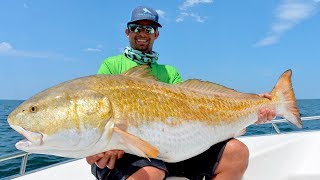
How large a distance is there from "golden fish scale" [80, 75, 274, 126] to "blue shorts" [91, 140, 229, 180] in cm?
36

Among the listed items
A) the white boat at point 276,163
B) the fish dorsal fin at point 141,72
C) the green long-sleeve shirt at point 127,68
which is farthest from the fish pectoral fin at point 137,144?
the white boat at point 276,163

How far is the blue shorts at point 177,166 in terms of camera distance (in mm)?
3133

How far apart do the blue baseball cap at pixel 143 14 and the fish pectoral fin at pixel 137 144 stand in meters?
1.70

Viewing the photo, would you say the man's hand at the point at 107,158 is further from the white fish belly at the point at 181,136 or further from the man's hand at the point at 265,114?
the man's hand at the point at 265,114

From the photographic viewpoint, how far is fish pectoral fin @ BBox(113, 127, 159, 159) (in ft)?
8.46

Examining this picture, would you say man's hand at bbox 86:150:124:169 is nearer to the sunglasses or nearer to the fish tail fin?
the sunglasses

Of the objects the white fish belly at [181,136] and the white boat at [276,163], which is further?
the white boat at [276,163]

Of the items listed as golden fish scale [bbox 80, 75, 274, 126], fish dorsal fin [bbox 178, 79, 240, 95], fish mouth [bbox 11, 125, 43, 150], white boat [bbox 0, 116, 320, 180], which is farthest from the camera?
Result: white boat [bbox 0, 116, 320, 180]

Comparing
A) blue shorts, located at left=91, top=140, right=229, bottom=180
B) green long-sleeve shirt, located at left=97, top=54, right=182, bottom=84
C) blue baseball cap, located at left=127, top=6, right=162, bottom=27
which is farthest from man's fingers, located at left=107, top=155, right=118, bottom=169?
blue baseball cap, located at left=127, top=6, right=162, bottom=27

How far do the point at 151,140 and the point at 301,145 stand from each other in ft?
11.0

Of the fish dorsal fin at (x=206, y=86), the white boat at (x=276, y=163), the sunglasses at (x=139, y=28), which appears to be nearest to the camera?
the fish dorsal fin at (x=206, y=86)

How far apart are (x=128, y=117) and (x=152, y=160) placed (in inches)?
25.6

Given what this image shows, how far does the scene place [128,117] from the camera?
2.68m

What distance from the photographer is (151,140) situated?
2.78 m
